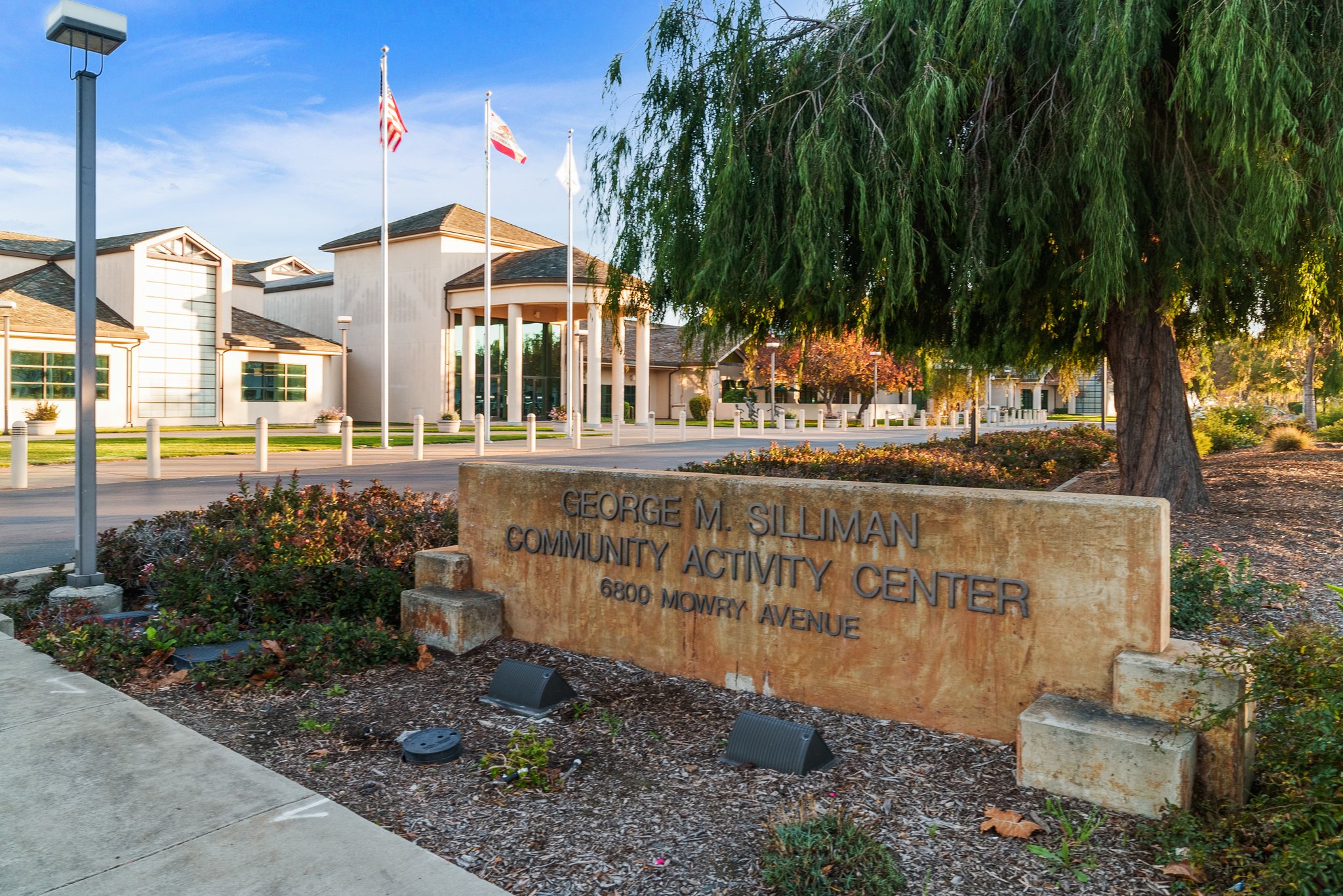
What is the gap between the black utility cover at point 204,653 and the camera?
203 inches

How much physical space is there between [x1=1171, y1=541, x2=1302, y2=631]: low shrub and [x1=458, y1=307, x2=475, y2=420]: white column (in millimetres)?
37611

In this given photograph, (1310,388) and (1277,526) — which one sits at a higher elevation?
(1310,388)

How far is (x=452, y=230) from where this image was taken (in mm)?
43500

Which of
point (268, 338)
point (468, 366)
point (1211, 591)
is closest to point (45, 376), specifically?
point (268, 338)

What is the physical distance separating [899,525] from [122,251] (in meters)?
39.9

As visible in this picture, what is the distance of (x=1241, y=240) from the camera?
6.56m

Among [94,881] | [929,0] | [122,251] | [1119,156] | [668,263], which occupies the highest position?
[122,251]

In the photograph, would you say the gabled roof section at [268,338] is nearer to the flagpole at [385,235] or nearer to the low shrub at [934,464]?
the flagpole at [385,235]

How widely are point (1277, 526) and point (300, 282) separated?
50.4m

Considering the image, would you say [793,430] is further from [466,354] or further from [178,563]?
[178,563]

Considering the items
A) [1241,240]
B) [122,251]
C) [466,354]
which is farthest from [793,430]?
[1241,240]

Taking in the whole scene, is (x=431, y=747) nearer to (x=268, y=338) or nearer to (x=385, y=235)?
(x=385, y=235)

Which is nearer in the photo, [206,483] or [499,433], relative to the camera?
[206,483]

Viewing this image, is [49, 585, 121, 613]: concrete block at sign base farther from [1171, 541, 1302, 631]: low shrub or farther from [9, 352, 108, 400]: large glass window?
[9, 352, 108, 400]: large glass window
